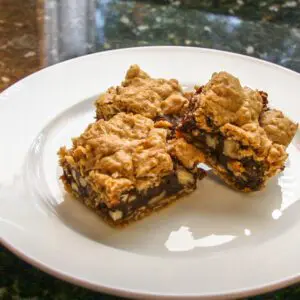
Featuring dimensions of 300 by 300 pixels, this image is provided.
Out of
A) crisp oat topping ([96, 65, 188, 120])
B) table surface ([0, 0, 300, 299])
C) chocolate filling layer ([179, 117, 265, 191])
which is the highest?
crisp oat topping ([96, 65, 188, 120])

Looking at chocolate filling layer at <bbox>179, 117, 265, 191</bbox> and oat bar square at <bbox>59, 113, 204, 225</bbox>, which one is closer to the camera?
oat bar square at <bbox>59, 113, 204, 225</bbox>

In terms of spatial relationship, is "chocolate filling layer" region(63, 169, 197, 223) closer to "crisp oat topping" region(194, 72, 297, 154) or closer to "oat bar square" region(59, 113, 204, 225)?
"oat bar square" region(59, 113, 204, 225)

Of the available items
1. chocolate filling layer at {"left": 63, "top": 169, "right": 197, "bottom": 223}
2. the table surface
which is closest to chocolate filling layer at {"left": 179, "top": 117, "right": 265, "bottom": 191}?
chocolate filling layer at {"left": 63, "top": 169, "right": 197, "bottom": 223}

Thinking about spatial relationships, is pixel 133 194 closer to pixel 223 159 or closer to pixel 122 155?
→ pixel 122 155

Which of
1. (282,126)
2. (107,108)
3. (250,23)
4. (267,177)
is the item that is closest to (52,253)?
(107,108)

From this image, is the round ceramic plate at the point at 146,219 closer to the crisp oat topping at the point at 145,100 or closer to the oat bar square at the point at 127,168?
the oat bar square at the point at 127,168
